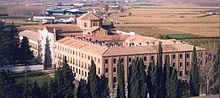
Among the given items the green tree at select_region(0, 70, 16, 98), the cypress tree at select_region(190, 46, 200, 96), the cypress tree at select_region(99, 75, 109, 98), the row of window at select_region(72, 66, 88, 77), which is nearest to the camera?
the green tree at select_region(0, 70, 16, 98)

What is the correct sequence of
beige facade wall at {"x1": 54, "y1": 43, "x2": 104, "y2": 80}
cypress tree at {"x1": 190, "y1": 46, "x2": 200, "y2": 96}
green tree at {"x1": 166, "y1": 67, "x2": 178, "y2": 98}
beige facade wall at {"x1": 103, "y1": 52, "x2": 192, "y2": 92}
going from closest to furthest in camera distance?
green tree at {"x1": 166, "y1": 67, "x2": 178, "y2": 98}, cypress tree at {"x1": 190, "y1": 46, "x2": 200, "y2": 96}, beige facade wall at {"x1": 103, "y1": 52, "x2": 192, "y2": 92}, beige facade wall at {"x1": 54, "y1": 43, "x2": 104, "y2": 80}

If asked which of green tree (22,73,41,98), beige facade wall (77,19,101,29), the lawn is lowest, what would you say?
the lawn

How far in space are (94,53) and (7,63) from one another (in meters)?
4.89

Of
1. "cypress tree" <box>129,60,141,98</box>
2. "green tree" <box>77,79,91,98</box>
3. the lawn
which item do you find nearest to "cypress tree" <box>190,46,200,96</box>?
"cypress tree" <box>129,60,141,98</box>

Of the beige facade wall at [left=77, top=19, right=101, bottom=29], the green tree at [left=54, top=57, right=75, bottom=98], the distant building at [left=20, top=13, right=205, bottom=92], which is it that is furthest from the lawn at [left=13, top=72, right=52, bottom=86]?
the green tree at [left=54, top=57, right=75, bottom=98]

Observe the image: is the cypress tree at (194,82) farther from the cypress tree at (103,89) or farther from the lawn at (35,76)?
the lawn at (35,76)

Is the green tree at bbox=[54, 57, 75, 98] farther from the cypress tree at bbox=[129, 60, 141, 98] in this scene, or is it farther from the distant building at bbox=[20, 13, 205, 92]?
the distant building at bbox=[20, 13, 205, 92]

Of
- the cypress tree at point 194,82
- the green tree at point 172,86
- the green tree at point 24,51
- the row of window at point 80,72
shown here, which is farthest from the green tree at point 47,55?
the green tree at point 172,86

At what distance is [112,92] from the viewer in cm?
1739

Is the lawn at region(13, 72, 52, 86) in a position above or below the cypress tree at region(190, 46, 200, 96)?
below

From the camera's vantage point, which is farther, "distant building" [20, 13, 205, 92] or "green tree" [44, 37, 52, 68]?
"green tree" [44, 37, 52, 68]

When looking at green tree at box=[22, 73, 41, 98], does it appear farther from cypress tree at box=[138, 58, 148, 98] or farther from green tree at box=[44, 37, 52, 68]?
green tree at box=[44, 37, 52, 68]

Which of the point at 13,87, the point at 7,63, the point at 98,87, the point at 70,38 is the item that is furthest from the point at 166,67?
the point at 7,63

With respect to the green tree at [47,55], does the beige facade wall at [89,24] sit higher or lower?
higher
